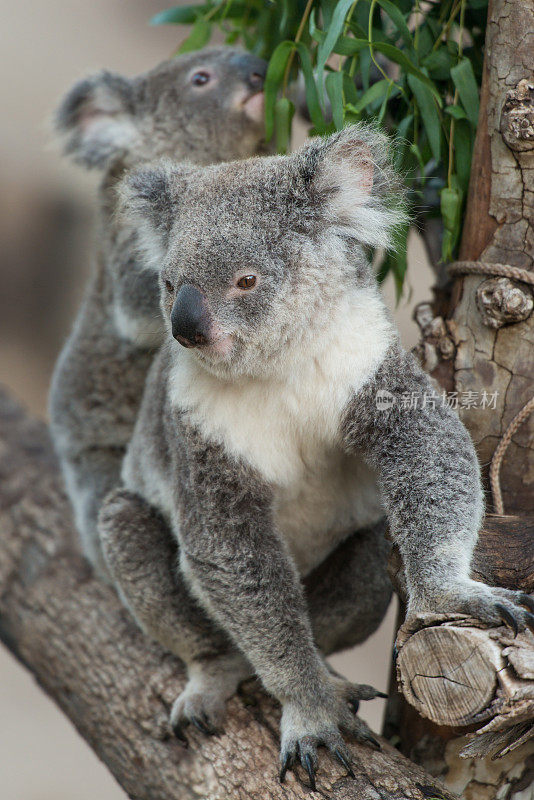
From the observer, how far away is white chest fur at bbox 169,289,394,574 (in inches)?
81.4

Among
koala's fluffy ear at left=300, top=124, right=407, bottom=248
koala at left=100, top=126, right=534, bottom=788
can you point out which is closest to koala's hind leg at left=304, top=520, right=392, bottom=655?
koala at left=100, top=126, right=534, bottom=788

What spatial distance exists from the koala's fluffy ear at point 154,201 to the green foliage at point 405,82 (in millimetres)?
547

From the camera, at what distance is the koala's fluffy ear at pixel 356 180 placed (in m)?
1.99

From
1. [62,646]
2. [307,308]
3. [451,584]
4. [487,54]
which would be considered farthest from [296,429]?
[62,646]

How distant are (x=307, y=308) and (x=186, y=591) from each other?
3.76 ft

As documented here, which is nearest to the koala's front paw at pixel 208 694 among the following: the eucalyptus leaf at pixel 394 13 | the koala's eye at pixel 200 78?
the eucalyptus leaf at pixel 394 13

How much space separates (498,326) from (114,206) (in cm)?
174

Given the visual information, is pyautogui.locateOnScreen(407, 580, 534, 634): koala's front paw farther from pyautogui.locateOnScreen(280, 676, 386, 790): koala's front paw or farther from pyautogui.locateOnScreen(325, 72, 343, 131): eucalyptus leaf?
pyautogui.locateOnScreen(325, 72, 343, 131): eucalyptus leaf

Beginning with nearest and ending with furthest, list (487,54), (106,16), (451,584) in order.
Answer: (451,584) < (487,54) < (106,16)

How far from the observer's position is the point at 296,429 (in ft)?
7.04

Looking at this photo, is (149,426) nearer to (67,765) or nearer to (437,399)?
(437,399)

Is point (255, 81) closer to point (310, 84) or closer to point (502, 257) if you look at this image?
point (310, 84)

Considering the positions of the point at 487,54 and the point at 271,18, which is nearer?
the point at 487,54

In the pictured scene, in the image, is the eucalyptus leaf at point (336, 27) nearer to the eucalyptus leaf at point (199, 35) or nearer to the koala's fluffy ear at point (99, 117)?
the eucalyptus leaf at point (199, 35)
